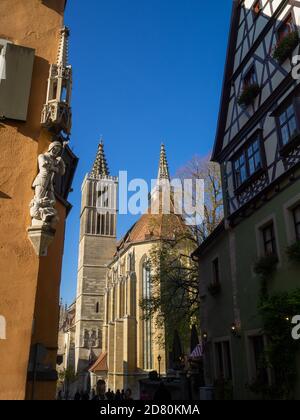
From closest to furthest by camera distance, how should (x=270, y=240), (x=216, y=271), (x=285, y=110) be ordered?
(x=285, y=110) → (x=270, y=240) → (x=216, y=271)

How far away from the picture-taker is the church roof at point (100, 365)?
4817cm

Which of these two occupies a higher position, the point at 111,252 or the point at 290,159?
the point at 111,252

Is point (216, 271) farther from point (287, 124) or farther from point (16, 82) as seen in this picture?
point (16, 82)

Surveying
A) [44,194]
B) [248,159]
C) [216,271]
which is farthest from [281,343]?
[44,194]

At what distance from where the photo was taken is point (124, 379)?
42.7m

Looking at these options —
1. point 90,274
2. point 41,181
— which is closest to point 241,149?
point 41,181

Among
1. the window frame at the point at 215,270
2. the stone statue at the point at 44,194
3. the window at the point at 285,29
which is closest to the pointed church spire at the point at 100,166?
the window frame at the point at 215,270

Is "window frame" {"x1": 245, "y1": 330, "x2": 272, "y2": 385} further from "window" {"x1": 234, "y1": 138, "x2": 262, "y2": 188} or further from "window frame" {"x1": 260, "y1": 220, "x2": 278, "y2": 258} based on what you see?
"window" {"x1": 234, "y1": 138, "x2": 262, "y2": 188}

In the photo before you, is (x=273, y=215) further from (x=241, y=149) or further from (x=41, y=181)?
(x=41, y=181)

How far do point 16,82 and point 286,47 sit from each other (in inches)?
294

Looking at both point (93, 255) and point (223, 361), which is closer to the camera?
point (223, 361)

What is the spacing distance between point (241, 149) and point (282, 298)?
5.81 meters

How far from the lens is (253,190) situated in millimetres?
12477

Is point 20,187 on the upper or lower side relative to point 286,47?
lower
